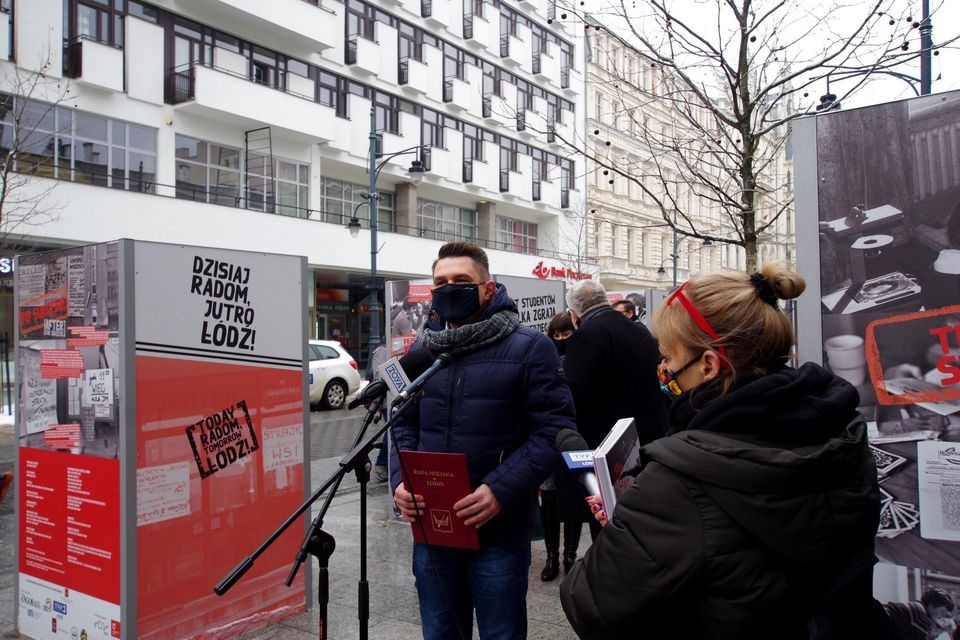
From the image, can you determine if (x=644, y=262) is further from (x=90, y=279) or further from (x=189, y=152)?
(x=90, y=279)

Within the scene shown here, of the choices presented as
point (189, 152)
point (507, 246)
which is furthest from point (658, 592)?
point (507, 246)

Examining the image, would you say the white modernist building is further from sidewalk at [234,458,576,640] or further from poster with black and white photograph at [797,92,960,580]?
poster with black and white photograph at [797,92,960,580]

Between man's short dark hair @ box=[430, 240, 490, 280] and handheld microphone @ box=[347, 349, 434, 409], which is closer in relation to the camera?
handheld microphone @ box=[347, 349, 434, 409]

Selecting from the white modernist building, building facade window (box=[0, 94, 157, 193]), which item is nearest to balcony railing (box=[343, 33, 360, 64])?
the white modernist building

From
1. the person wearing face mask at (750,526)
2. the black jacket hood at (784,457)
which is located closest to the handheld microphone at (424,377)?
the person wearing face mask at (750,526)

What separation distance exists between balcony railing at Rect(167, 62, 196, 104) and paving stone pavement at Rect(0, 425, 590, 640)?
670 inches

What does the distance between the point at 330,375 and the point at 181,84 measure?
10.1 m

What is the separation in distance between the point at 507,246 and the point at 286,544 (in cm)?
3246

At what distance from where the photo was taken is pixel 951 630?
2906 mm

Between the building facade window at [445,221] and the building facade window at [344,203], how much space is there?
5.89ft

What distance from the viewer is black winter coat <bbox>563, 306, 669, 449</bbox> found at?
462cm

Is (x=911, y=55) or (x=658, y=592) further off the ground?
(x=911, y=55)

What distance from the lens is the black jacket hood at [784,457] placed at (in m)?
1.49

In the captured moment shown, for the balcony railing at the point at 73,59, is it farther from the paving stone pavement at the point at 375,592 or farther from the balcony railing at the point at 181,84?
the paving stone pavement at the point at 375,592
